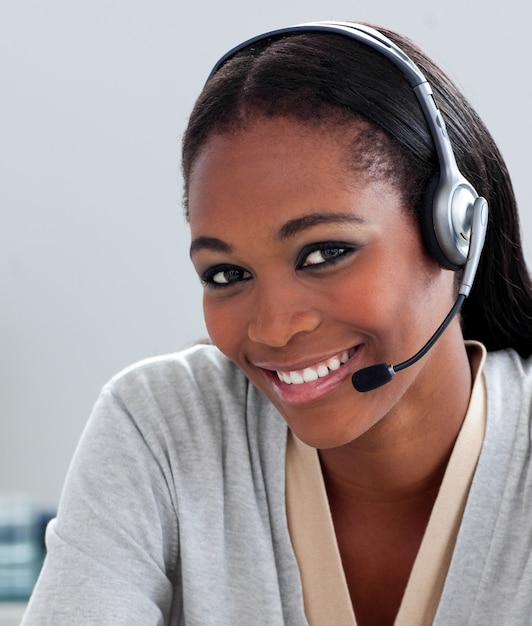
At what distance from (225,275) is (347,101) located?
0.24 metres

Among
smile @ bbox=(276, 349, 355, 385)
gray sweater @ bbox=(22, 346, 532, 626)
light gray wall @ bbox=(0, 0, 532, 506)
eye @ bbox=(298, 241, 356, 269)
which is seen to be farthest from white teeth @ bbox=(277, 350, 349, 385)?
light gray wall @ bbox=(0, 0, 532, 506)

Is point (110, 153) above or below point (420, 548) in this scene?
above

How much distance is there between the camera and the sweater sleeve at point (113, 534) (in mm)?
1217

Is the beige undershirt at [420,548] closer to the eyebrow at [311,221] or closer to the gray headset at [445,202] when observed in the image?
the gray headset at [445,202]

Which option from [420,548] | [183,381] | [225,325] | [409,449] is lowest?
[420,548]

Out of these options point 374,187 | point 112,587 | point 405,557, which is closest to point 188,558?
point 112,587

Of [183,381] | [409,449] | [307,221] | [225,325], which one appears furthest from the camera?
[183,381]

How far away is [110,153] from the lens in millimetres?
2281

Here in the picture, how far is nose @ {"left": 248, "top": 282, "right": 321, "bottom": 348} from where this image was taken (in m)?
1.09

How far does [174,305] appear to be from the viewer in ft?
7.69

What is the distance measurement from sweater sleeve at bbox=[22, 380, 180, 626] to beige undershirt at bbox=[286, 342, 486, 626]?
0.17 m

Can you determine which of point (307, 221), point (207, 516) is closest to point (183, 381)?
point (207, 516)

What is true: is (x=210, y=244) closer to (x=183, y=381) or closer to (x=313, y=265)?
(x=313, y=265)

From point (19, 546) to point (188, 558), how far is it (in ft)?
4.13
